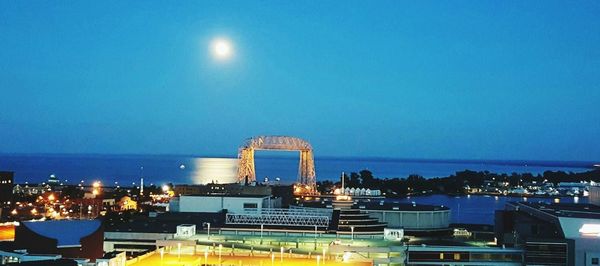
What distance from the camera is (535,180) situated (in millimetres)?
126375

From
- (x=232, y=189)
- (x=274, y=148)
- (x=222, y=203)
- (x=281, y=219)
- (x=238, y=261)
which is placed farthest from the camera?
(x=274, y=148)

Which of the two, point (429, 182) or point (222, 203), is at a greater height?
point (222, 203)

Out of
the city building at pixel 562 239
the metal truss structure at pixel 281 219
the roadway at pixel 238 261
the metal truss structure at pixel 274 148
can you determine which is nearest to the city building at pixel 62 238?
the metal truss structure at pixel 281 219

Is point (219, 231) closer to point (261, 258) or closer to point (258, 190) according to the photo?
point (261, 258)

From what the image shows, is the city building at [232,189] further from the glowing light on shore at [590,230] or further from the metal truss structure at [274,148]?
the glowing light on shore at [590,230]

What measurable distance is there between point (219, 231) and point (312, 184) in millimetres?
39404

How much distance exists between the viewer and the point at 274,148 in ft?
199

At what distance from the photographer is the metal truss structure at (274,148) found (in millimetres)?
58094

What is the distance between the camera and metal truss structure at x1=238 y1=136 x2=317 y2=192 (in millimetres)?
58094

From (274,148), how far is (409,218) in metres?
25.1

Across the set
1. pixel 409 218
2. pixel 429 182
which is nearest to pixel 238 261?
pixel 409 218

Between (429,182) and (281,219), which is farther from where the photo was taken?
(429,182)

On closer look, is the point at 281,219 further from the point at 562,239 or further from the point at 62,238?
the point at 562,239

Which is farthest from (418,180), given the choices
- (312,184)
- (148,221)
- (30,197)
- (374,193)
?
(148,221)
